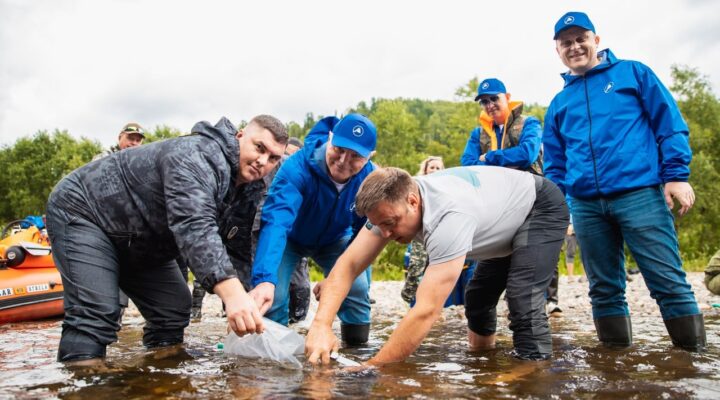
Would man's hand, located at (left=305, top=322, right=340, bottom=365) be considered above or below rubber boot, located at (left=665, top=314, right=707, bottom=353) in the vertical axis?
above

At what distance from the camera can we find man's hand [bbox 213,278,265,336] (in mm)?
3174

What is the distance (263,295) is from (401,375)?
1.07 meters

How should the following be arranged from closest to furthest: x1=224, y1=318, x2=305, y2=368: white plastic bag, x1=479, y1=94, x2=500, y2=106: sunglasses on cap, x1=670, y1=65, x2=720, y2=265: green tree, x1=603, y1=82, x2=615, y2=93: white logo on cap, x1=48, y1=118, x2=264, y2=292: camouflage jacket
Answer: x1=48, y1=118, x2=264, y2=292: camouflage jacket, x1=224, y1=318, x2=305, y2=368: white plastic bag, x1=603, y1=82, x2=615, y2=93: white logo on cap, x1=479, y1=94, x2=500, y2=106: sunglasses on cap, x1=670, y1=65, x2=720, y2=265: green tree

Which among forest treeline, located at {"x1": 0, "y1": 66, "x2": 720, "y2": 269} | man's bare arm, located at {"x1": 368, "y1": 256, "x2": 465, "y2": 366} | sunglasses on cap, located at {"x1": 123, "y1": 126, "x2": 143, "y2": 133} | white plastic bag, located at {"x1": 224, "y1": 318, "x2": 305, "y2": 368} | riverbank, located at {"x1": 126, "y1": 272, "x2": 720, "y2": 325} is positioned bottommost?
riverbank, located at {"x1": 126, "y1": 272, "x2": 720, "y2": 325}

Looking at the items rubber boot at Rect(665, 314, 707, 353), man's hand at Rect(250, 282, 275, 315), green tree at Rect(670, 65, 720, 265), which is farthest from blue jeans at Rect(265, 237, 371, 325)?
green tree at Rect(670, 65, 720, 265)

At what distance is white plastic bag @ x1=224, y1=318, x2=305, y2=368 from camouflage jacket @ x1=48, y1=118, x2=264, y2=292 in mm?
813

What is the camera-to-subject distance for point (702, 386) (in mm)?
3014

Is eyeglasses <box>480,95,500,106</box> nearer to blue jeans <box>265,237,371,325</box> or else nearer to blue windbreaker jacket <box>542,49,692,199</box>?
blue windbreaker jacket <box>542,49,692,199</box>

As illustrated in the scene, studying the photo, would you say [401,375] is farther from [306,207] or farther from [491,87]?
[491,87]

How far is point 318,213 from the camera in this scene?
466cm

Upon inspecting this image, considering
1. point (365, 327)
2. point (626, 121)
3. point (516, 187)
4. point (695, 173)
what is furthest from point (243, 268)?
point (695, 173)

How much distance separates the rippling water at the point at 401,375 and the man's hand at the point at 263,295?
0.38 m

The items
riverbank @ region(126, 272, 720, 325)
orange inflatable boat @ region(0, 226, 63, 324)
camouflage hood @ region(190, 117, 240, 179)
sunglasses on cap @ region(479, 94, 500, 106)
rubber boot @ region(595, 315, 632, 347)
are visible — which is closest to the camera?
camouflage hood @ region(190, 117, 240, 179)

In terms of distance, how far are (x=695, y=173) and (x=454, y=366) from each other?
36.7 meters
